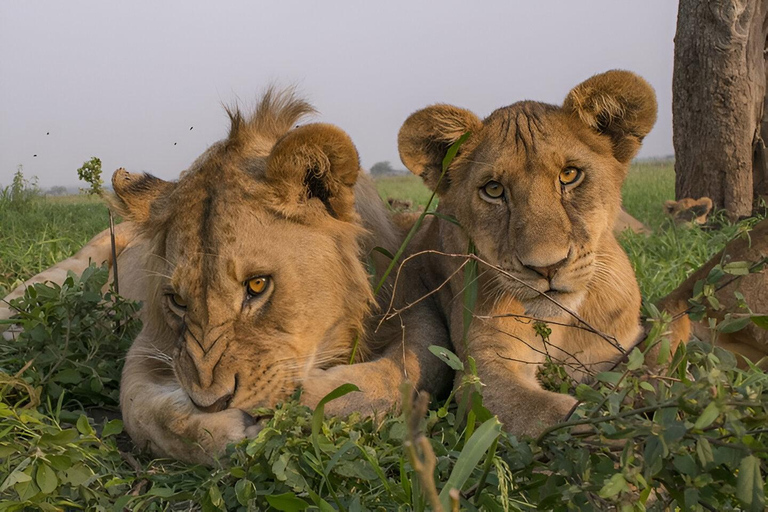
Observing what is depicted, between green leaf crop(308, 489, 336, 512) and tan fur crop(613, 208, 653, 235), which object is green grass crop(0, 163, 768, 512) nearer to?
green leaf crop(308, 489, 336, 512)

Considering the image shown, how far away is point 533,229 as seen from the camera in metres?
2.62

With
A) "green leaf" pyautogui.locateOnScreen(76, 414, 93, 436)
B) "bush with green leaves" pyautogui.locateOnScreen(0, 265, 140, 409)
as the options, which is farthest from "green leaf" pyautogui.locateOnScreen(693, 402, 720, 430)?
"bush with green leaves" pyautogui.locateOnScreen(0, 265, 140, 409)

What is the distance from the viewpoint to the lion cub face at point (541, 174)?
264 cm

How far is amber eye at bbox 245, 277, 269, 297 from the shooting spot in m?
2.70

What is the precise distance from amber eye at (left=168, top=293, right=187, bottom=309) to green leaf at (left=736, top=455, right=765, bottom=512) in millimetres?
1983

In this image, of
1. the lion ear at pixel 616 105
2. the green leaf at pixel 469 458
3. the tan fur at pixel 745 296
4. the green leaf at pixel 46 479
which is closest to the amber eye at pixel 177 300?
the green leaf at pixel 46 479

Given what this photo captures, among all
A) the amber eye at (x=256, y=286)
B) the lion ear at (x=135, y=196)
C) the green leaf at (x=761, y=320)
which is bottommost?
the green leaf at (x=761, y=320)

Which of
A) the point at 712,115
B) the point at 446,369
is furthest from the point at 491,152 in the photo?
the point at 712,115

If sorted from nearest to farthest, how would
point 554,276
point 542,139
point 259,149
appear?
point 554,276 → point 542,139 → point 259,149

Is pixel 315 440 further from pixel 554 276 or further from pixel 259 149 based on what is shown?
pixel 259 149

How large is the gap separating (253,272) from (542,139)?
1185 millimetres

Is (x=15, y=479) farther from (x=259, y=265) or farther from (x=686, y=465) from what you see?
(x=686, y=465)

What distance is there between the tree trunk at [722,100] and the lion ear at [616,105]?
4797mm

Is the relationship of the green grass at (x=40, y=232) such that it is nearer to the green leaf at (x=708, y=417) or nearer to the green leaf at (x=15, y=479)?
the green leaf at (x=15, y=479)
